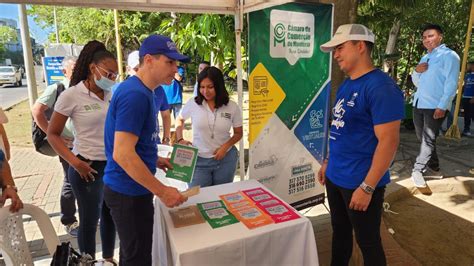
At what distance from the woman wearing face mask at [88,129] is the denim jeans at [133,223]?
0.64m

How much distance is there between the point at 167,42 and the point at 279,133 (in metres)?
1.57

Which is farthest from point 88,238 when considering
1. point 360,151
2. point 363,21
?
point 363,21

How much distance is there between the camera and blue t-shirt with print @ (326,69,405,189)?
1.72 m

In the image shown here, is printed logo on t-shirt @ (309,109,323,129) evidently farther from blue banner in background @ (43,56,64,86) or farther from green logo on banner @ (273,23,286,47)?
blue banner in background @ (43,56,64,86)

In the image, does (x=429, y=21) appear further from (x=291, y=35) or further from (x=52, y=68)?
(x=52, y=68)

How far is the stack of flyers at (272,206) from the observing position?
72.9 inches

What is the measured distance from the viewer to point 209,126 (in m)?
2.76

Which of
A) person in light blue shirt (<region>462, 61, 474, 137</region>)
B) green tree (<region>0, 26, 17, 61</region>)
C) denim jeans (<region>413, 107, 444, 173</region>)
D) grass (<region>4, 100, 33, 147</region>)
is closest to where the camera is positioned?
denim jeans (<region>413, 107, 444, 173</region>)

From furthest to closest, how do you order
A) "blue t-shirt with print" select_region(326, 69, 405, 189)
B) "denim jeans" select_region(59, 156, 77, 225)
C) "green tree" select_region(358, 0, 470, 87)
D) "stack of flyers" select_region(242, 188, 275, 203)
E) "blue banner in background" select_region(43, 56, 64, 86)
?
"green tree" select_region(358, 0, 470, 87) < "blue banner in background" select_region(43, 56, 64, 86) < "denim jeans" select_region(59, 156, 77, 225) < "stack of flyers" select_region(242, 188, 275, 203) < "blue t-shirt with print" select_region(326, 69, 405, 189)

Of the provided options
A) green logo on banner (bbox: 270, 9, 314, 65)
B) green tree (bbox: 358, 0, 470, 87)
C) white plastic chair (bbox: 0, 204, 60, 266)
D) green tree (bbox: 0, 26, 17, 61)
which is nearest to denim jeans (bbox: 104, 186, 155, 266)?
white plastic chair (bbox: 0, 204, 60, 266)

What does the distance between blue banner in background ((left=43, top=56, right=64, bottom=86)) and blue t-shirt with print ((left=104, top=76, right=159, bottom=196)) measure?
6522 mm

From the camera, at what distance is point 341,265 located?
91.0 inches

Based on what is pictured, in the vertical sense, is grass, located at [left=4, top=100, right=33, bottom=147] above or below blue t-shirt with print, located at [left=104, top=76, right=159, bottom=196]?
below

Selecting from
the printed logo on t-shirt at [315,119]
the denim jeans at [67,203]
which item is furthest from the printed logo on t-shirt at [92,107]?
the printed logo on t-shirt at [315,119]
